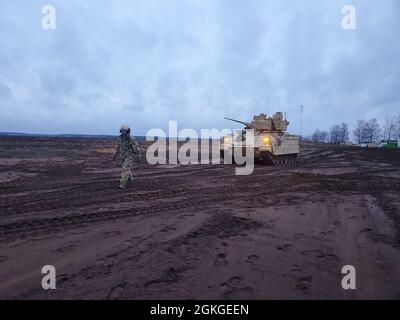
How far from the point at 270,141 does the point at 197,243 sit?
44.7 ft

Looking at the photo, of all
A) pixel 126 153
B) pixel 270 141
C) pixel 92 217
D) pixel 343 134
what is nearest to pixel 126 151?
pixel 126 153

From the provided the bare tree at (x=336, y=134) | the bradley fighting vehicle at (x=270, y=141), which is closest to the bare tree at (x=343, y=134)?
the bare tree at (x=336, y=134)

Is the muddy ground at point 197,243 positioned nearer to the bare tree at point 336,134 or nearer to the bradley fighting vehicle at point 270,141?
the bradley fighting vehicle at point 270,141

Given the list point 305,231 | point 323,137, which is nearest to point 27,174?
point 305,231

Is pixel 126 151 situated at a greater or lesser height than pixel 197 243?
greater

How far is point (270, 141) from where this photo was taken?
59.0 feet

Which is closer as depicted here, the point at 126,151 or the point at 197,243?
the point at 197,243

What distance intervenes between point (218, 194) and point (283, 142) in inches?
469

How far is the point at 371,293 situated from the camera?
11.7ft

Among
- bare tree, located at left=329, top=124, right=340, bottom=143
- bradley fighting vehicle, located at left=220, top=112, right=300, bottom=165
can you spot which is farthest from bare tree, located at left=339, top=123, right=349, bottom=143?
bradley fighting vehicle, located at left=220, top=112, right=300, bottom=165

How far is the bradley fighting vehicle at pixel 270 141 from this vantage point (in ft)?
59.6

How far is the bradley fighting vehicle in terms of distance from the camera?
59.6 feet

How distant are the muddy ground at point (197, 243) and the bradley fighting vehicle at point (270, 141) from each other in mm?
8598

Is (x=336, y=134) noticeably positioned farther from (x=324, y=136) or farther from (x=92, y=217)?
(x=92, y=217)
